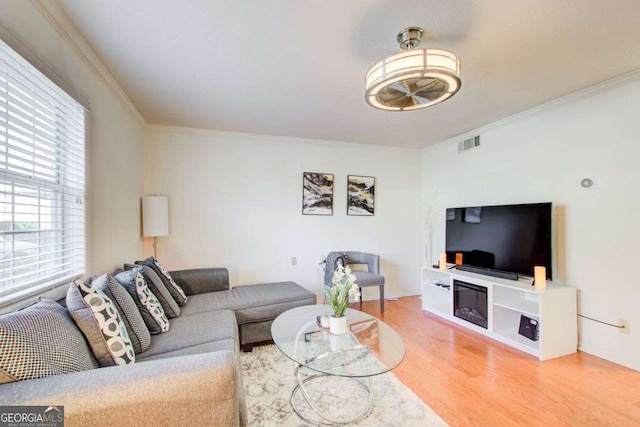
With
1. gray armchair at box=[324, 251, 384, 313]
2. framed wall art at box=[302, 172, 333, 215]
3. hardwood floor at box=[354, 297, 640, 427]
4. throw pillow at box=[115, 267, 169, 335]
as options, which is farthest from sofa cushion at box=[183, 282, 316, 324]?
framed wall art at box=[302, 172, 333, 215]

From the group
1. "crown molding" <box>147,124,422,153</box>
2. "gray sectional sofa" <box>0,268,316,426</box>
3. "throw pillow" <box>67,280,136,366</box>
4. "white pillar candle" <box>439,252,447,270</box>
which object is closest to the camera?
"gray sectional sofa" <box>0,268,316,426</box>

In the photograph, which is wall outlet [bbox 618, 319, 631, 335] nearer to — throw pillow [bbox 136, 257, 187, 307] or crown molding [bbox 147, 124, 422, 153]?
crown molding [bbox 147, 124, 422, 153]

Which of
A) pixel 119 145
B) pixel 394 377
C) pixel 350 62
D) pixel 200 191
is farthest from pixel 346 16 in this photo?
pixel 200 191

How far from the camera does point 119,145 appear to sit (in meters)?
2.70

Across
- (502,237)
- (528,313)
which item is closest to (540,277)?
(528,313)

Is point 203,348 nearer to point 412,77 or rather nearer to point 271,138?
point 412,77

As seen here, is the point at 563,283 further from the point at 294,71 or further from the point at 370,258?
→ the point at 294,71

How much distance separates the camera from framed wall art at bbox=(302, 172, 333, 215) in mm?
4191

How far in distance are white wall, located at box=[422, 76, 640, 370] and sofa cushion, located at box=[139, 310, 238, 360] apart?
3208 millimetres

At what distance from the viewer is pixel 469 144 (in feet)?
12.8

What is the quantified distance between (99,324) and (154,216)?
216 cm

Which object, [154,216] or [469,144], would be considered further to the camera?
[469,144]

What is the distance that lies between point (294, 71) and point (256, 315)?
2.20m

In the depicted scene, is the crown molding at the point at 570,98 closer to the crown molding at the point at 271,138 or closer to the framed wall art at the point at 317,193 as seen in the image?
the crown molding at the point at 271,138
